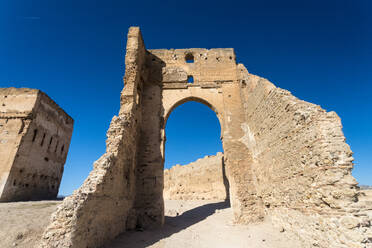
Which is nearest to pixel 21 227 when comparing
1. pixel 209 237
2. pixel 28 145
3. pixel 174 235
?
pixel 174 235

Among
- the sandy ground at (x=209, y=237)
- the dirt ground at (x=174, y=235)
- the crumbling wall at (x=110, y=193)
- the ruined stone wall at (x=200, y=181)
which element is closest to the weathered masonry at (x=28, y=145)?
the dirt ground at (x=174, y=235)

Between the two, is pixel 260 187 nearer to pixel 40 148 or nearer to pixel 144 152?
pixel 144 152

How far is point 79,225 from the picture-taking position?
13.6 feet

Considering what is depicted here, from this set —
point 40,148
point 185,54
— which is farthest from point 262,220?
point 40,148

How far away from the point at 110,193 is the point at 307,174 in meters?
5.34

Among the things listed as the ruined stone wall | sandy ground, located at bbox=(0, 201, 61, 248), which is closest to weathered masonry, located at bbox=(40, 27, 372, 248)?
sandy ground, located at bbox=(0, 201, 61, 248)

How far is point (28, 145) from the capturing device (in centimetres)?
1055

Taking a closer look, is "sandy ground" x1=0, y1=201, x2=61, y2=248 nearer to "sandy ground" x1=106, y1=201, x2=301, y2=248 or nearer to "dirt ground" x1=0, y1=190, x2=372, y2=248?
"dirt ground" x1=0, y1=190, x2=372, y2=248

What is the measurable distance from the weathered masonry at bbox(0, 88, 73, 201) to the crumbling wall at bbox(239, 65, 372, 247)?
11837 mm

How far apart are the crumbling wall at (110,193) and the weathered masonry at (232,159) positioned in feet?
0.07

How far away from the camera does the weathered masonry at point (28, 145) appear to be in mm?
9758

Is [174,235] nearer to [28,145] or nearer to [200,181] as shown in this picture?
[28,145]

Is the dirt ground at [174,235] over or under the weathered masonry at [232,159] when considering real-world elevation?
under

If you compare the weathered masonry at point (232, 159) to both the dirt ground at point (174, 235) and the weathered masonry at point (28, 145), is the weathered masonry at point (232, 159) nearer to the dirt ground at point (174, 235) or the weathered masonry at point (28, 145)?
the dirt ground at point (174, 235)
